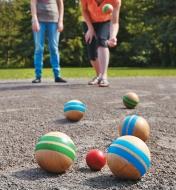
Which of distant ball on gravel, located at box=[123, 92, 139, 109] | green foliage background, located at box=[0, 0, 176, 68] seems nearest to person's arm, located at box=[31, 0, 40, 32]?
distant ball on gravel, located at box=[123, 92, 139, 109]

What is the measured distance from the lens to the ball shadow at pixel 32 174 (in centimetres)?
256

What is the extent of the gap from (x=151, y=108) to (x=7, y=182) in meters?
3.30

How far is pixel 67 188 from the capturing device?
2365mm

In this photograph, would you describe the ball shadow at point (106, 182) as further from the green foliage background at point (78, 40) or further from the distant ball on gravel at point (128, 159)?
the green foliage background at point (78, 40)

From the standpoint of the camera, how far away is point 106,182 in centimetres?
249

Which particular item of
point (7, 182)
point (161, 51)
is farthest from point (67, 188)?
point (161, 51)

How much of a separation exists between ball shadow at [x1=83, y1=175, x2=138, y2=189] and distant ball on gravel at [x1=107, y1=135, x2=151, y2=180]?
3cm

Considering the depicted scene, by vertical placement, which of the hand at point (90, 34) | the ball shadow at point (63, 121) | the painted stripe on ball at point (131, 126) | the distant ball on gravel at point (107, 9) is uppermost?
the distant ball on gravel at point (107, 9)

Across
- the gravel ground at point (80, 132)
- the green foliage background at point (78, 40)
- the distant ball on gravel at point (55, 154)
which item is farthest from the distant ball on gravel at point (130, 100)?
the green foliage background at point (78, 40)

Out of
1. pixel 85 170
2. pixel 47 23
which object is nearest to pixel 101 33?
pixel 47 23

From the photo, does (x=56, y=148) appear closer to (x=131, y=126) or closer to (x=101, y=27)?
(x=131, y=126)

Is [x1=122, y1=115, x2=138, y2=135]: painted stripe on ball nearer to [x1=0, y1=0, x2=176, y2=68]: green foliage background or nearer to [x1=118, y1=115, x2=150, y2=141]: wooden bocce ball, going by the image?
[x1=118, y1=115, x2=150, y2=141]: wooden bocce ball

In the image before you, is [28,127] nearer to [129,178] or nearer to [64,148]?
[64,148]

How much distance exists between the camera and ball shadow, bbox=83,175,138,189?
241 centimetres
